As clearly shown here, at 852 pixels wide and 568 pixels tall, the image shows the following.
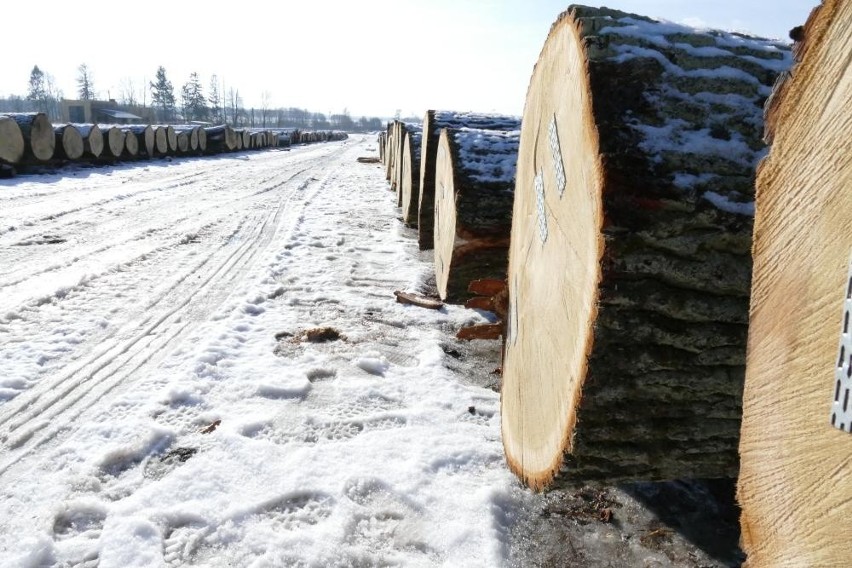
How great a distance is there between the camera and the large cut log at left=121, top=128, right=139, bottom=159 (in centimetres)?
1393

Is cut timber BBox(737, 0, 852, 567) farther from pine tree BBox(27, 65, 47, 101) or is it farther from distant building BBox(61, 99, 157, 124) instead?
pine tree BBox(27, 65, 47, 101)

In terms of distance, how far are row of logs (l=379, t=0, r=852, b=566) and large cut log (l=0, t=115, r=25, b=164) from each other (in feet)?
37.0

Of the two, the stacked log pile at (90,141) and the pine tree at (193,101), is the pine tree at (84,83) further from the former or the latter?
the stacked log pile at (90,141)

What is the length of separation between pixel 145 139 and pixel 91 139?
2475 mm

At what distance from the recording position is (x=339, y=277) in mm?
4715

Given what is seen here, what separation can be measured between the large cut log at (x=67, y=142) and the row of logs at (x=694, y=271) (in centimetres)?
1254

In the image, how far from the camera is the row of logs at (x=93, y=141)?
10227 millimetres

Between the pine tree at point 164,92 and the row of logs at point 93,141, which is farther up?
the pine tree at point 164,92

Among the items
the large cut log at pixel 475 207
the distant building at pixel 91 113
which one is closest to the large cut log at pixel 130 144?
the large cut log at pixel 475 207

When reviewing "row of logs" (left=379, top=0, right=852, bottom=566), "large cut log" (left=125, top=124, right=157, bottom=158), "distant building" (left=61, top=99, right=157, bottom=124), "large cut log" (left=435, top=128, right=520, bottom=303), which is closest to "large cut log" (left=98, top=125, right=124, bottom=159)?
"large cut log" (left=125, top=124, right=157, bottom=158)

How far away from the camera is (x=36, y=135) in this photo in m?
10.6

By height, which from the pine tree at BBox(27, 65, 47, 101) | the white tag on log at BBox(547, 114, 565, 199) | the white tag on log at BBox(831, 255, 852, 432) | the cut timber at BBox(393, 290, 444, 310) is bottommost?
the cut timber at BBox(393, 290, 444, 310)

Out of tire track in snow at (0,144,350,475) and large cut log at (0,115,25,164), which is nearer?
tire track in snow at (0,144,350,475)

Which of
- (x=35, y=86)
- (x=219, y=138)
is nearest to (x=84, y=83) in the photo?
(x=35, y=86)
